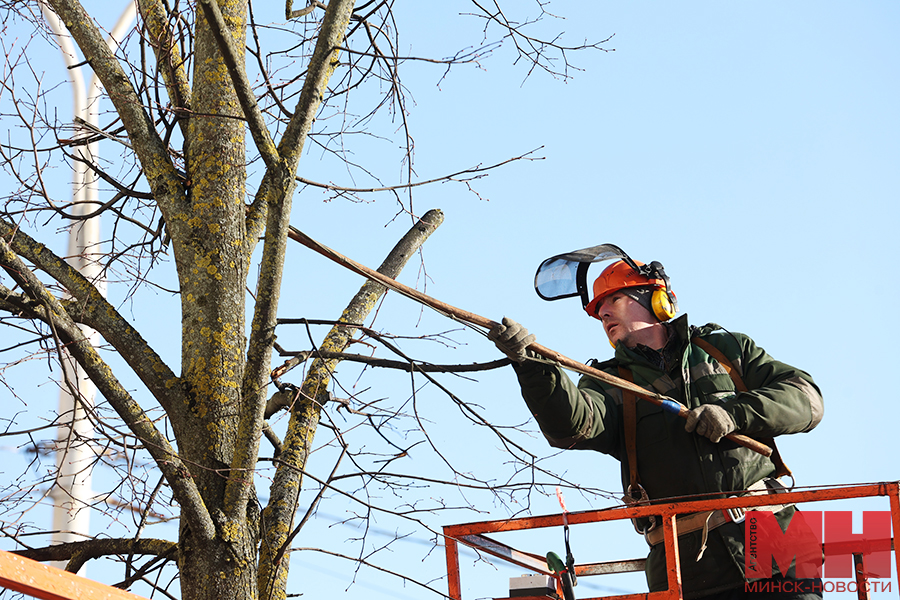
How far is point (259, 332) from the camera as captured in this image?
12.0 ft

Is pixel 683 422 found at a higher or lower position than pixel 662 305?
lower

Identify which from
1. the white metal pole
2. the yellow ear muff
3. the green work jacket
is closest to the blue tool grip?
the green work jacket

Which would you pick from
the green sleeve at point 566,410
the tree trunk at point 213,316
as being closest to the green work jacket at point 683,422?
the green sleeve at point 566,410

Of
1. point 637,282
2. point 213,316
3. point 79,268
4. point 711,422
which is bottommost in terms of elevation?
point 711,422

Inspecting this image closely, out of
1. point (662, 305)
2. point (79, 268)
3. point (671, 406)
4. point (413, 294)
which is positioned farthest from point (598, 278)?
point (79, 268)

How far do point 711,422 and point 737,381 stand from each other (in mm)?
530

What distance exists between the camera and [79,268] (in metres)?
5.50

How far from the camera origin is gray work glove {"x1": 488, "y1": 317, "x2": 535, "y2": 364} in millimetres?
3848

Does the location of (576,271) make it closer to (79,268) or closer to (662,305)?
(662,305)

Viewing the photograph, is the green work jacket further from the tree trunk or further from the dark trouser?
the tree trunk

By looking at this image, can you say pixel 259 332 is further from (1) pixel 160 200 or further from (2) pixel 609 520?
(2) pixel 609 520

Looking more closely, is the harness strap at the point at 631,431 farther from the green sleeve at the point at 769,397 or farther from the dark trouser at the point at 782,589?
the dark trouser at the point at 782,589

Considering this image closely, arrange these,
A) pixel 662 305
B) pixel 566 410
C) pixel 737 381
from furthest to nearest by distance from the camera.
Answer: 1. pixel 662 305
2. pixel 737 381
3. pixel 566 410

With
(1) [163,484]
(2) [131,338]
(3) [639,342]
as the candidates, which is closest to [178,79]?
(2) [131,338]
